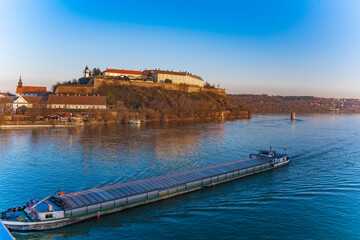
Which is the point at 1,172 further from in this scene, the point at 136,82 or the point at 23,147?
the point at 136,82

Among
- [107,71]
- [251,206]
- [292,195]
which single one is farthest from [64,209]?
[107,71]

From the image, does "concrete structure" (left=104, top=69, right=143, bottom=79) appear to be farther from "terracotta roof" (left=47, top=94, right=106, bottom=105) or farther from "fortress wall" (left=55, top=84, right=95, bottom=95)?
"terracotta roof" (left=47, top=94, right=106, bottom=105)

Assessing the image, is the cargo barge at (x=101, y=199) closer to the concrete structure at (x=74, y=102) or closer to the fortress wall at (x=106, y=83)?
the concrete structure at (x=74, y=102)

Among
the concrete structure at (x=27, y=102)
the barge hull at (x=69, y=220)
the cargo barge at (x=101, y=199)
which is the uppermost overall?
the concrete structure at (x=27, y=102)

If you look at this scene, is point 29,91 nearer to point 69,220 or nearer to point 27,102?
point 27,102

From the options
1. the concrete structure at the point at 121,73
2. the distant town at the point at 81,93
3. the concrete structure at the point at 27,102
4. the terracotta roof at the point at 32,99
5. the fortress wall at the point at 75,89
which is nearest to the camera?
the distant town at the point at 81,93

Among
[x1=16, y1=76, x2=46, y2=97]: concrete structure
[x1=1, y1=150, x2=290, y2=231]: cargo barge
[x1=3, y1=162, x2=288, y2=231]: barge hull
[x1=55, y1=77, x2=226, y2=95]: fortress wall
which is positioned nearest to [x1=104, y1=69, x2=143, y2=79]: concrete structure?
[x1=55, y1=77, x2=226, y2=95]: fortress wall

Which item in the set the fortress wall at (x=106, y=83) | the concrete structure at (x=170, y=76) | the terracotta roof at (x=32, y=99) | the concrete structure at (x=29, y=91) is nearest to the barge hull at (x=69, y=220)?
the terracotta roof at (x=32, y=99)
